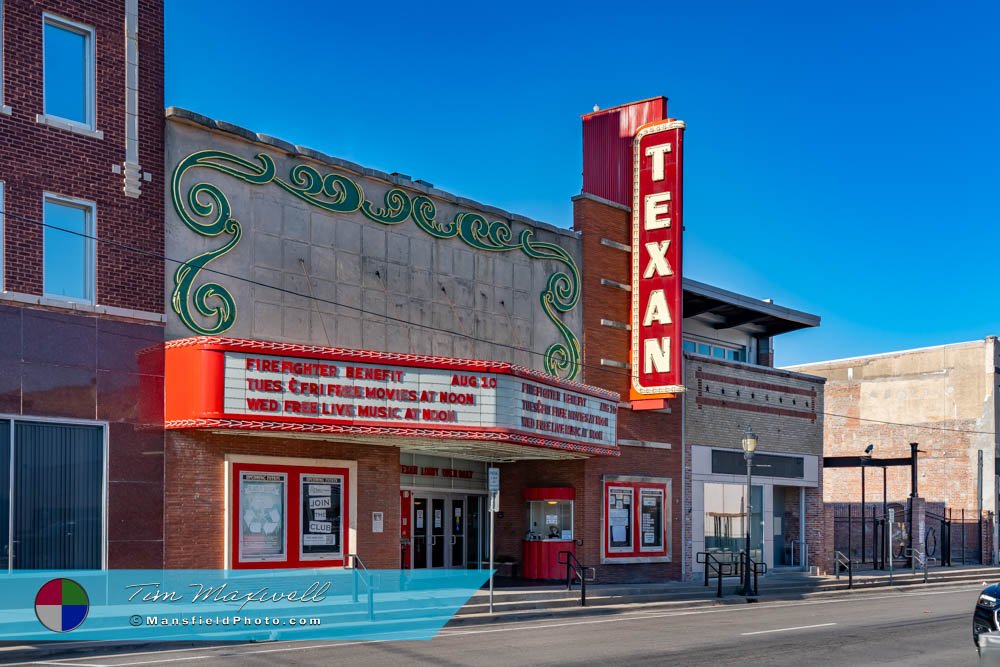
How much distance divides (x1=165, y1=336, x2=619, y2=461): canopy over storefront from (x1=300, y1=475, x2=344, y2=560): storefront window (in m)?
1.04

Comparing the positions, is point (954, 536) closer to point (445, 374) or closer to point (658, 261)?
point (658, 261)

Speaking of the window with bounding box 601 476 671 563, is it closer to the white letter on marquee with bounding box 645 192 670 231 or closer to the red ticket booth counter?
the red ticket booth counter

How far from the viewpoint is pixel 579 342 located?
2900 centimetres

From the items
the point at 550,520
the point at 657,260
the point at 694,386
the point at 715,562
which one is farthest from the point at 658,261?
the point at 715,562

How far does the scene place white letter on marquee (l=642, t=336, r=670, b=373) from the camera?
2919 cm

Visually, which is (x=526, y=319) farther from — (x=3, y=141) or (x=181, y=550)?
(x=3, y=141)

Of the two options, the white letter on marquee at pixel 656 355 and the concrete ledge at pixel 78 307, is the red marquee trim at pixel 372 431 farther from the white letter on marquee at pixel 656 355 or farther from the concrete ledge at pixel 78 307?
the white letter on marquee at pixel 656 355

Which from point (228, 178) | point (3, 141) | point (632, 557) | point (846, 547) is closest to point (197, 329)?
point (228, 178)

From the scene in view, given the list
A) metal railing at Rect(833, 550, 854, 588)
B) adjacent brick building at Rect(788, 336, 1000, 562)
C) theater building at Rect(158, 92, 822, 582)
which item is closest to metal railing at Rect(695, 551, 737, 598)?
theater building at Rect(158, 92, 822, 582)

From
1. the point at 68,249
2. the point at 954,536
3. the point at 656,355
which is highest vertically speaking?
the point at 68,249

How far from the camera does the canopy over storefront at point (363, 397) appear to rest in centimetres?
1959

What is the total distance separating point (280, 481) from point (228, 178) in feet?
20.2

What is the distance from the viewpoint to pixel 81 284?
63.6ft

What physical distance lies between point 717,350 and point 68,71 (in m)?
23.2
